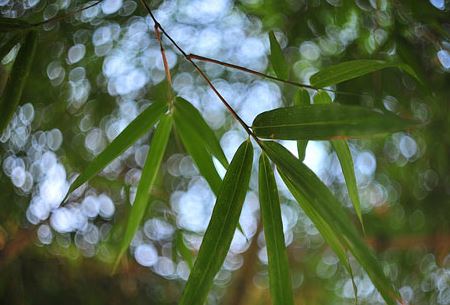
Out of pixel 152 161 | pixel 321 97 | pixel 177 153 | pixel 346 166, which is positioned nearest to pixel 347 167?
pixel 346 166

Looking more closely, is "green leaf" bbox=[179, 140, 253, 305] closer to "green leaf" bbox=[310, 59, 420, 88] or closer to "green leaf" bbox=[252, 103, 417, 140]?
"green leaf" bbox=[252, 103, 417, 140]

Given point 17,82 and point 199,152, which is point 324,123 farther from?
point 17,82

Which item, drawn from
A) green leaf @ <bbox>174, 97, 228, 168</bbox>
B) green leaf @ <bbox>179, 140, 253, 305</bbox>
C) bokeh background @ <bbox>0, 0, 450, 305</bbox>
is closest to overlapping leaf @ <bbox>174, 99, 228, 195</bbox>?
green leaf @ <bbox>174, 97, 228, 168</bbox>

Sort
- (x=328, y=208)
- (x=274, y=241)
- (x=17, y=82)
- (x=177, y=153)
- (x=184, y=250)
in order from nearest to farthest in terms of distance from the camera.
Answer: (x=328, y=208)
(x=274, y=241)
(x=17, y=82)
(x=184, y=250)
(x=177, y=153)

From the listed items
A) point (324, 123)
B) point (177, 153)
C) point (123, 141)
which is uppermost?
point (324, 123)

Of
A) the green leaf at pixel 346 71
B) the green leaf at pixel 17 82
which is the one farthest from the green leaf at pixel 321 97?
the green leaf at pixel 17 82

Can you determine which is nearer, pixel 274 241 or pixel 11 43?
pixel 274 241

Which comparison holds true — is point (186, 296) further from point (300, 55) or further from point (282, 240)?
point (300, 55)

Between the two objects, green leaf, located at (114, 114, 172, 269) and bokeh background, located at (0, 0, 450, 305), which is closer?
green leaf, located at (114, 114, 172, 269)
